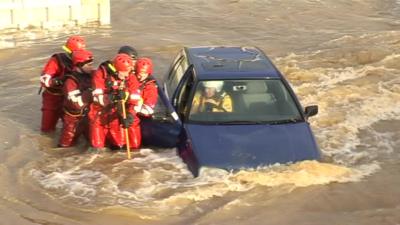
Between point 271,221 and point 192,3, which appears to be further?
point 192,3

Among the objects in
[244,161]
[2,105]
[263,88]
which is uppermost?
[263,88]

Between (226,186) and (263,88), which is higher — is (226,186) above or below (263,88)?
below

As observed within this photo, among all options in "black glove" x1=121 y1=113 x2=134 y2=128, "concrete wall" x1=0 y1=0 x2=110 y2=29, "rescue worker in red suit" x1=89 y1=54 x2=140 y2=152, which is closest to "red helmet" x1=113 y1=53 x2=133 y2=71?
"rescue worker in red suit" x1=89 y1=54 x2=140 y2=152

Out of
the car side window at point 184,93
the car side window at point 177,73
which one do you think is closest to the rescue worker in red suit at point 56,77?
the car side window at point 177,73

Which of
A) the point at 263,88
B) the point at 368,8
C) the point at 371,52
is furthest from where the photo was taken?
the point at 368,8

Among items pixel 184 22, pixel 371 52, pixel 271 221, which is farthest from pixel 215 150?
pixel 184 22

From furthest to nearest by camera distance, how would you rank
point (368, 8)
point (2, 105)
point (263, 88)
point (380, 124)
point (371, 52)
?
point (368, 8) → point (371, 52) → point (2, 105) → point (380, 124) → point (263, 88)

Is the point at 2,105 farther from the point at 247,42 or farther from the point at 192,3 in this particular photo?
the point at 192,3

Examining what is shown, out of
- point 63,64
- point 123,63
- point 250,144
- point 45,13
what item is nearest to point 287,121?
point 250,144

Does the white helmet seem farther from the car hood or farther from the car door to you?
the car hood
